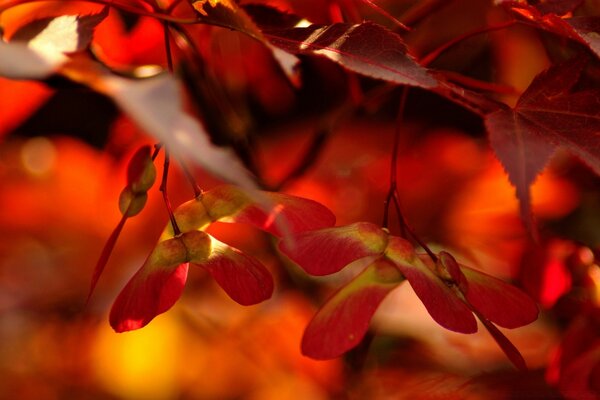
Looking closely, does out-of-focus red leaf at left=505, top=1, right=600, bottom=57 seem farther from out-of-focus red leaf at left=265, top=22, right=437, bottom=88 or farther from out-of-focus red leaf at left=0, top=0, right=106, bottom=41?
out-of-focus red leaf at left=0, top=0, right=106, bottom=41

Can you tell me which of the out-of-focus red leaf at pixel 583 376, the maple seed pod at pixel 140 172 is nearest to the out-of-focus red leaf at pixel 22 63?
the maple seed pod at pixel 140 172

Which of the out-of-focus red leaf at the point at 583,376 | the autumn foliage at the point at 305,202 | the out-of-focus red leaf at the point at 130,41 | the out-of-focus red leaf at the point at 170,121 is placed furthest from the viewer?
the out-of-focus red leaf at the point at 130,41

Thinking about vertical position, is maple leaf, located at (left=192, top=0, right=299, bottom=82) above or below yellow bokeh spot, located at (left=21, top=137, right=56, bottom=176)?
above

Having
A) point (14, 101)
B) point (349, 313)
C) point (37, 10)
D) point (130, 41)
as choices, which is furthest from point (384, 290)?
point (14, 101)

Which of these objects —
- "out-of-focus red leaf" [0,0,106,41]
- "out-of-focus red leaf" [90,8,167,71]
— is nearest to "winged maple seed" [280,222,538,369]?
"out-of-focus red leaf" [0,0,106,41]

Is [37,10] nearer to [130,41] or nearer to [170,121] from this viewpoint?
[130,41]

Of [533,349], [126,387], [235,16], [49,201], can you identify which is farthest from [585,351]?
[49,201]

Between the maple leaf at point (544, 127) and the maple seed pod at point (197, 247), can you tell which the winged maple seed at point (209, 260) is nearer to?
the maple seed pod at point (197, 247)
